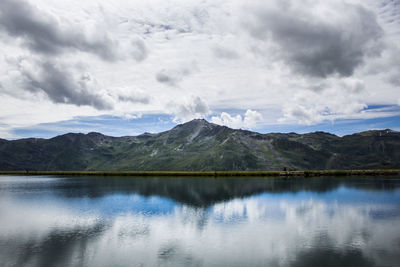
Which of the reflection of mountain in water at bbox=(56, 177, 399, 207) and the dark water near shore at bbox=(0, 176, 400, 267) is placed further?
the reflection of mountain in water at bbox=(56, 177, 399, 207)

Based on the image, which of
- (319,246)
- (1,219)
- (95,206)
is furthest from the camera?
(95,206)

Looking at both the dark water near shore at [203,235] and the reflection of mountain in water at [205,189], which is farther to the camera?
the reflection of mountain in water at [205,189]

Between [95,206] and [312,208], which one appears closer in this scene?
[312,208]

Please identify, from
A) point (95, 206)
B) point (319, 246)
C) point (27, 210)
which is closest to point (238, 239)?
point (319, 246)

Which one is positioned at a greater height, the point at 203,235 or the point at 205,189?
the point at 203,235

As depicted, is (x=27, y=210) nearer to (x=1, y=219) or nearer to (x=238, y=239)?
(x=1, y=219)

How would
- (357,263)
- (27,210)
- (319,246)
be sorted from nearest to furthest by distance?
1. (357,263)
2. (319,246)
3. (27,210)

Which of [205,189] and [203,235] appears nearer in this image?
[203,235]

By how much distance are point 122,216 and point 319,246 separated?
4128 cm

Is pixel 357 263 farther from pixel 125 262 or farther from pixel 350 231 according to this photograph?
pixel 125 262

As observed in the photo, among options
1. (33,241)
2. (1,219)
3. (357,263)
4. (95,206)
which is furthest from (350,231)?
(1,219)

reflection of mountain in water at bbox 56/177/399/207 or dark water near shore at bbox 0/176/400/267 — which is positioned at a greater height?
dark water near shore at bbox 0/176/400/267

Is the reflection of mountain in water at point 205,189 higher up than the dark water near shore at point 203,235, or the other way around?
the dark water near shore at point 203,235

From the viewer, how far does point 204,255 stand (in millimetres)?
35531
